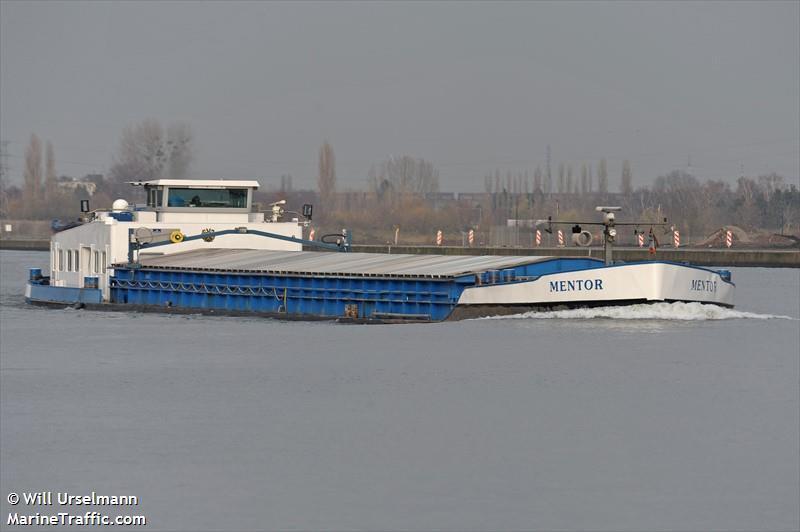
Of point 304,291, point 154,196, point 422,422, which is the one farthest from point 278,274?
point 422,422

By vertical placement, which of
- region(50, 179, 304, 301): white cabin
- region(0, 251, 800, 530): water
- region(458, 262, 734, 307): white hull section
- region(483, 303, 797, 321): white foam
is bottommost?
region(0, 251, 800, 530): water

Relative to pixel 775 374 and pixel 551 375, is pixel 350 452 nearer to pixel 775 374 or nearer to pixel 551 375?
pixel 551 375

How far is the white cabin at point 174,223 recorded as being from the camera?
176 ft

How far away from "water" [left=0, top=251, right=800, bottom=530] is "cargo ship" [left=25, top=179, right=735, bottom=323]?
2.83 ft

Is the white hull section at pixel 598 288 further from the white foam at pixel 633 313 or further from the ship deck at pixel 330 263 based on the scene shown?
the ship deck at pixel 330 263

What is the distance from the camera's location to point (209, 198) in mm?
55312

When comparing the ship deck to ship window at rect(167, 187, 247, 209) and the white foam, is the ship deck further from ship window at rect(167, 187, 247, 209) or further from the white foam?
ship window at rect(167, 187, 247, 209)

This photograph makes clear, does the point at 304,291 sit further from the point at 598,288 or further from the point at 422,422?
the point at 422,422

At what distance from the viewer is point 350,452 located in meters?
23.7

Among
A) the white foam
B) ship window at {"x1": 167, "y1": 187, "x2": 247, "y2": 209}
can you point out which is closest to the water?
the white foam

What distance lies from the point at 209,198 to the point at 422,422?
30451 millimetres

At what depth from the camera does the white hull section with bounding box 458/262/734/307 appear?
41000 millimetres

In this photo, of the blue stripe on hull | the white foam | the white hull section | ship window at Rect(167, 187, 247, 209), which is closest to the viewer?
the white hull section

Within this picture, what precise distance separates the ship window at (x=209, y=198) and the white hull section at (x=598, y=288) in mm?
16624
